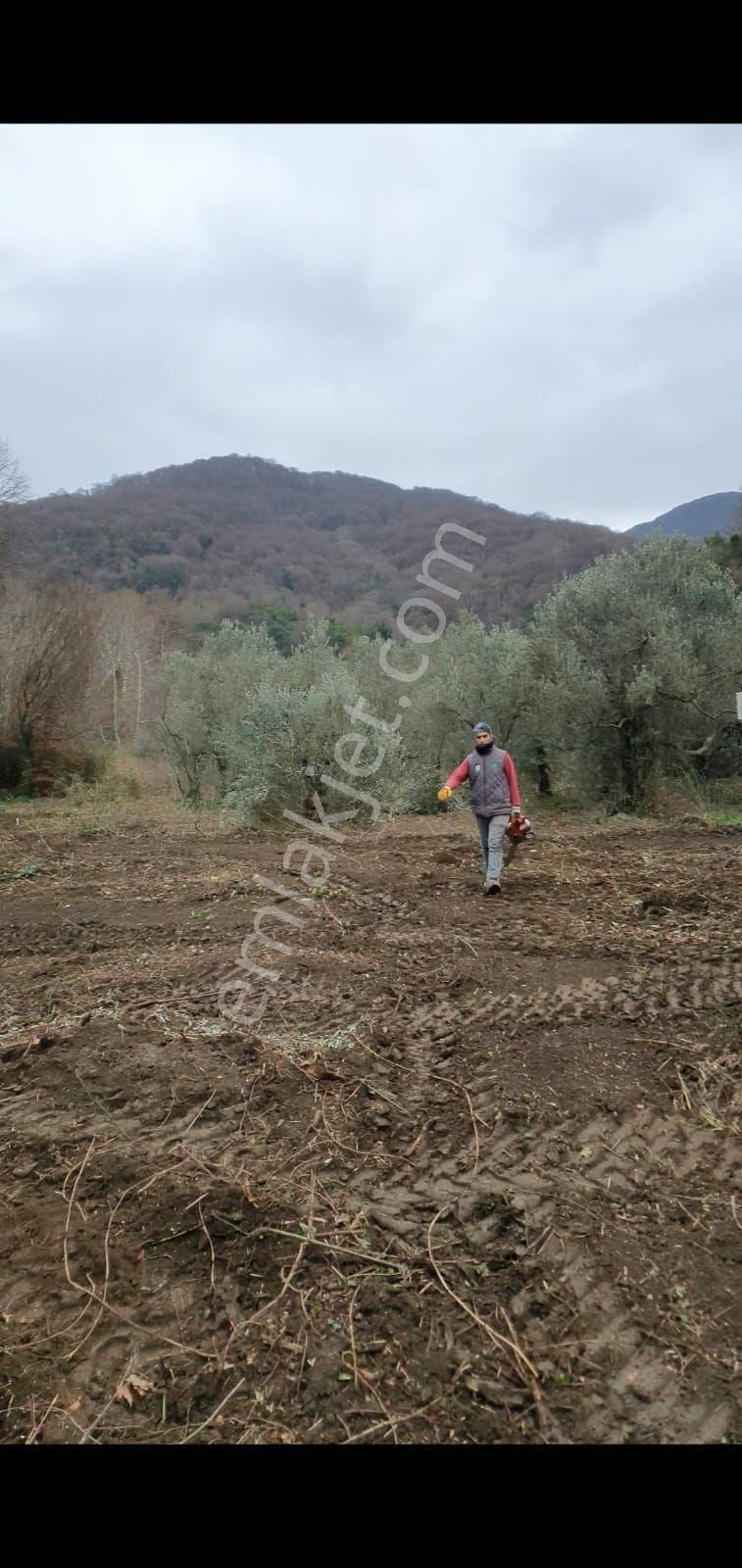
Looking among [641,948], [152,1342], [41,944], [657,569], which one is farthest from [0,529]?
[152,1342]

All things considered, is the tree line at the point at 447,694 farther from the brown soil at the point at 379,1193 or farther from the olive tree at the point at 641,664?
the brown soil at the point at 379,1193

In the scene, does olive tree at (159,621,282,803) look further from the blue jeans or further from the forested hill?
Result: the blue jeans

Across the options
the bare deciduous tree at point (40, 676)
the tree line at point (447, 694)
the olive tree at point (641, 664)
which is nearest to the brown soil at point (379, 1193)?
the tree line at point (447, 694)

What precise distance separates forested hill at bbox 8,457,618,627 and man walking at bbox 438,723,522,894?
803 inches

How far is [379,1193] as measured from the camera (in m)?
3.02

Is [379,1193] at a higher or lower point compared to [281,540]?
lower

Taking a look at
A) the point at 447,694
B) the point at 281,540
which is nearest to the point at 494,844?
the point at 447,694

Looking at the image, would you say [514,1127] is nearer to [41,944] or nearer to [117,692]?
[41,944]

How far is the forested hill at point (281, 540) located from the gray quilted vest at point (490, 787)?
67.0 feet

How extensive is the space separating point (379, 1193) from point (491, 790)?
15.3 feet

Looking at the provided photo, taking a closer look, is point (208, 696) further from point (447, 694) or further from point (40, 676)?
point (447, 694)

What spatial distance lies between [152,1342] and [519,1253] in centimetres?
119

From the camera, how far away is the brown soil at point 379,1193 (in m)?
2.16

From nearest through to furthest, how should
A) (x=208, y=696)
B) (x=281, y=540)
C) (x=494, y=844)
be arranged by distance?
(x=494, y=844) < (x=208, y=696) < (x=281, y=540)
